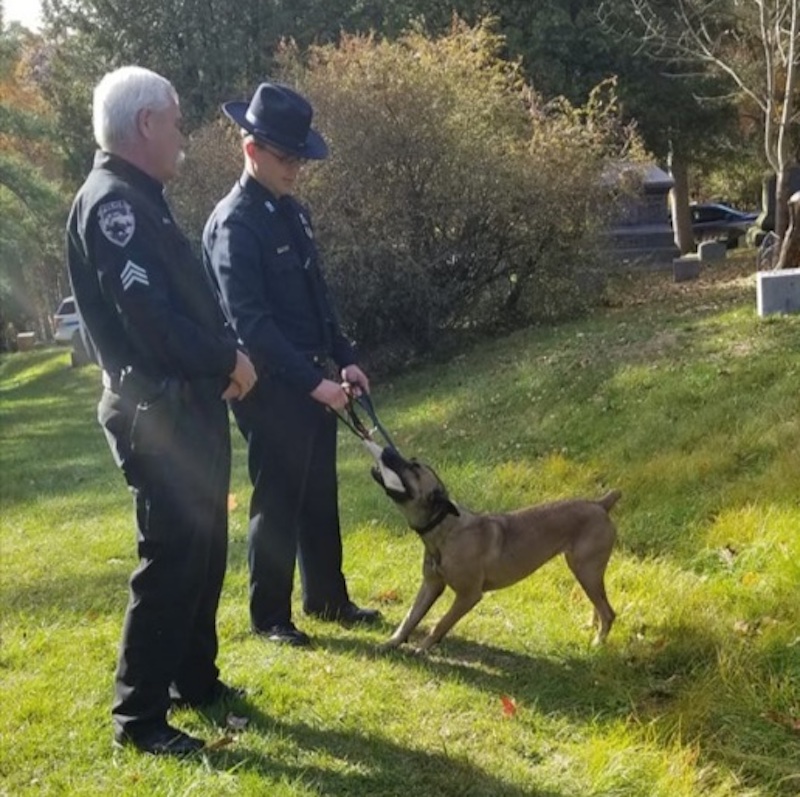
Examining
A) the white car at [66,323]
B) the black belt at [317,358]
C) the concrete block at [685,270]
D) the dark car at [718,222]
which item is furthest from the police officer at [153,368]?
the dark car at [718,222]

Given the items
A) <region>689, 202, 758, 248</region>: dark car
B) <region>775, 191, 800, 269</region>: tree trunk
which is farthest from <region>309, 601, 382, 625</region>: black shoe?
<region>689, 202, 758, 248</region>: dark car

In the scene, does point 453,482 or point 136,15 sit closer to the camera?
point 453,482

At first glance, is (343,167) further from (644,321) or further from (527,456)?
(527,456)

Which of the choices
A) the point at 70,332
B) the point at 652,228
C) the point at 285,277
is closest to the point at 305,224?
the point at 285,277

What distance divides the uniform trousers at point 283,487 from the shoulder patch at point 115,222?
48.2 inches

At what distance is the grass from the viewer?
11.0ft

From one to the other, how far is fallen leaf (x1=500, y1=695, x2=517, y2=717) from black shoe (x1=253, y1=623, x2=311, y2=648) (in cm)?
104

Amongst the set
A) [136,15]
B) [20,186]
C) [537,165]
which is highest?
[136,15]

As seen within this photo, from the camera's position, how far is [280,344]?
4020 mm

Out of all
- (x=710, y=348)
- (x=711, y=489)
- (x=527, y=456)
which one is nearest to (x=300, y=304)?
(x=711, y=489)

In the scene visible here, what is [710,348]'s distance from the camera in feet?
28.6

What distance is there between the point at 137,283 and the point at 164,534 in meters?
0.86

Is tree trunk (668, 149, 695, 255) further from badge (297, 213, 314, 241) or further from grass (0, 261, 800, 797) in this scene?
badge (297, 213, 314, 241)

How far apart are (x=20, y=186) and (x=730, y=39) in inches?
606
